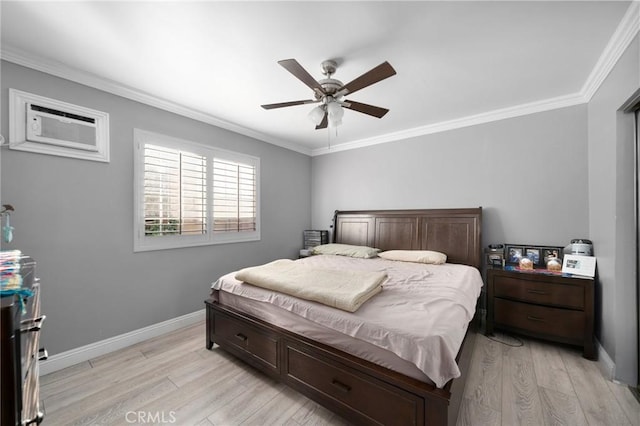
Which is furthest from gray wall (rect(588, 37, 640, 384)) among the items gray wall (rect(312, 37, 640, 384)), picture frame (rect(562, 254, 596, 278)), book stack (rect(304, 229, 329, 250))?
book stack (rect(304, 229, 329, 250))

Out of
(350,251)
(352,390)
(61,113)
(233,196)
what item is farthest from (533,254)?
(61,113)

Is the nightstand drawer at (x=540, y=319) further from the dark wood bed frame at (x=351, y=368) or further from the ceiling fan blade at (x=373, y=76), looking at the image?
the ceiling fan blade at (x=373, y=76)

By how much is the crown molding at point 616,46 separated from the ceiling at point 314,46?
37 millimetres

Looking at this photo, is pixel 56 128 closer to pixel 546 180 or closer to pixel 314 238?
pixel 314 238

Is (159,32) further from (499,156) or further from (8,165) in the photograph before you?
(499,156)

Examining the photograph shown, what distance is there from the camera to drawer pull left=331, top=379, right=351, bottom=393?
5.08 ft

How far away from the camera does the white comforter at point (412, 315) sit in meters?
1.29

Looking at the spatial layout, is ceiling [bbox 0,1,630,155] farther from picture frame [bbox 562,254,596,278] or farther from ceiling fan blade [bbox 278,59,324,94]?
picture frame [bbox 562,254,596,278]

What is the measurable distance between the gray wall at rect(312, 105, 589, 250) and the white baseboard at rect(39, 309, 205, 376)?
314 cm

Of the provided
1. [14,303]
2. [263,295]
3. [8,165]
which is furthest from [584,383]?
[8,165]

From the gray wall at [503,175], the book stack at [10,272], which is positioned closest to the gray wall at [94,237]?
the book stack at [10,272]

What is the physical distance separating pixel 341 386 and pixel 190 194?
2668mm

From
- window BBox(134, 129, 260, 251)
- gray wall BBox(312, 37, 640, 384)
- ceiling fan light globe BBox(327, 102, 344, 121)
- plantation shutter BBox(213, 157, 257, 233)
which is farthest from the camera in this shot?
plantation shutter BBox(213, 157, 257, 233)

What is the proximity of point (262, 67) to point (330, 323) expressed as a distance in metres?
2.17
